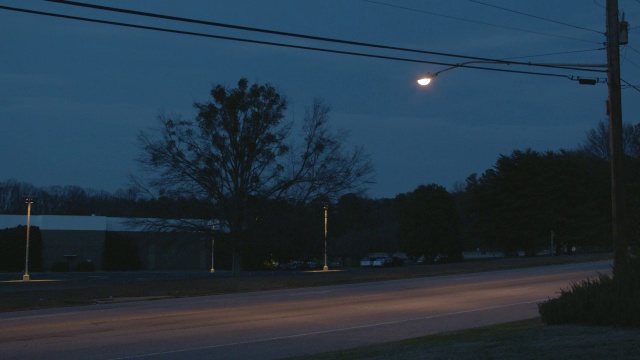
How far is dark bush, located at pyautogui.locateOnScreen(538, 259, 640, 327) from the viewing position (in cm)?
1118

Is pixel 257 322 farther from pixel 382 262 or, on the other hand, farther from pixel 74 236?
pixel 382 262

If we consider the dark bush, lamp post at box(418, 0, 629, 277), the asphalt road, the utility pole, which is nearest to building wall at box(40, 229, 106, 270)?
the asphalt road

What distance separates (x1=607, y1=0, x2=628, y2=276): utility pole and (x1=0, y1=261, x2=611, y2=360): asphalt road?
113 inches

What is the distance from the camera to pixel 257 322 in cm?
1708

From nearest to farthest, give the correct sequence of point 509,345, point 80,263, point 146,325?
point 509,345 → point 146,325 → point 80,263

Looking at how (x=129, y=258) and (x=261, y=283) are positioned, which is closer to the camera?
(x=261, y=283)

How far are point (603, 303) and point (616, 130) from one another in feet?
22.4

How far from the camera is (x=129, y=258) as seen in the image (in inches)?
2450

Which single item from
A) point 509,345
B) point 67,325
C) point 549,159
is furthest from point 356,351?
point 549,159

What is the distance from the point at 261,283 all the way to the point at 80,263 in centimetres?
3480

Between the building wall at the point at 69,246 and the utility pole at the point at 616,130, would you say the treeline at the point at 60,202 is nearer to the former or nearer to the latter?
the building wall at the point at 69,246

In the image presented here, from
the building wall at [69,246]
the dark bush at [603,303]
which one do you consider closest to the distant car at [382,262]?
the building wall at [69,246]

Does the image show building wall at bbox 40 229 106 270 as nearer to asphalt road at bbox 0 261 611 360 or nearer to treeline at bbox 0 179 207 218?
treeline at bbox 0 179 207 218

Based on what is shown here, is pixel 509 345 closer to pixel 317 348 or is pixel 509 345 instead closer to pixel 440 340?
pixel 440 340
